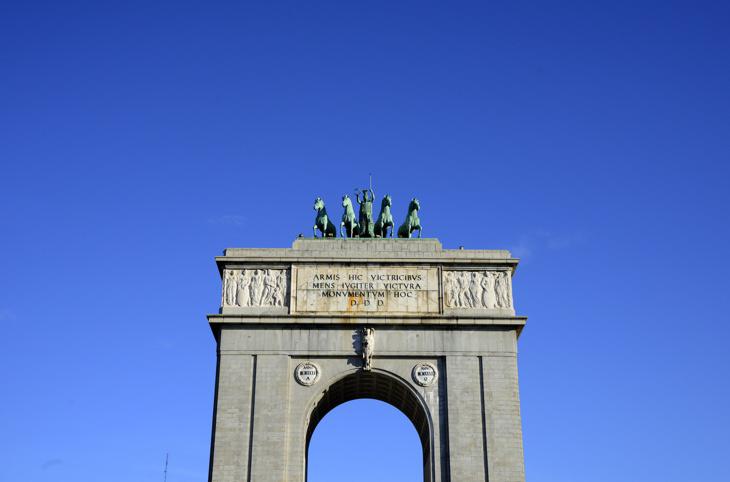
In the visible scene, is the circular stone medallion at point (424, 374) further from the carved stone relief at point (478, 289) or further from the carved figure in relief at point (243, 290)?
the carved figure in relief at point (243, 290)

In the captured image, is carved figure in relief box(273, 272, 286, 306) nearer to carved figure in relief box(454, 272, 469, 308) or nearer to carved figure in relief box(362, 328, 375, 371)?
carved figure in relief box(362, 328, 375, 371)

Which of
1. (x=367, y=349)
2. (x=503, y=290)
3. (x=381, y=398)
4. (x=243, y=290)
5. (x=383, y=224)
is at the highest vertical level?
(x=383, y=224)

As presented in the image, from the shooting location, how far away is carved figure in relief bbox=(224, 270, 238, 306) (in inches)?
1601

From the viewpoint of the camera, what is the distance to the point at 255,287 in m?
40.8

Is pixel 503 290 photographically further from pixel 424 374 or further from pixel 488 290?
pixel 424 374

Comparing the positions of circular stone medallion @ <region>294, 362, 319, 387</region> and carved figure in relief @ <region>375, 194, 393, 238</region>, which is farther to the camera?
carved figure in relief @ <region>375, 194, 393, 238</region>

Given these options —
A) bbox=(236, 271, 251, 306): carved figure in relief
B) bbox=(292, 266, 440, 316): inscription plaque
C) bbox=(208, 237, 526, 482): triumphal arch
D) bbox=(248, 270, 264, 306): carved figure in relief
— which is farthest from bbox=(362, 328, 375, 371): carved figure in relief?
bbox=(236, 271, 251, 306): carved figure in relief

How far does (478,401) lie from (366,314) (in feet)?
19.7

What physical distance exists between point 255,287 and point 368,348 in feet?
18.8

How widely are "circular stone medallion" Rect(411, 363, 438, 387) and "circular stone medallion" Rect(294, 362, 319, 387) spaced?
4154mm

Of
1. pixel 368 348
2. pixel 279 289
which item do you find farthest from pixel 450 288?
pixel 279 289

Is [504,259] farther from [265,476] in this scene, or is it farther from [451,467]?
[265,476]

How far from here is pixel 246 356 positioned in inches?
1558

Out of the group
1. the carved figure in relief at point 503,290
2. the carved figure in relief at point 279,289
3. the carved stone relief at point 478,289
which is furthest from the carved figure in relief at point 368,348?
the carved figure in relief at point 503,290
